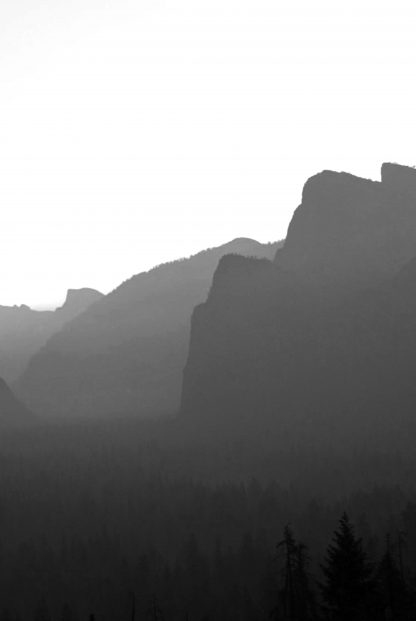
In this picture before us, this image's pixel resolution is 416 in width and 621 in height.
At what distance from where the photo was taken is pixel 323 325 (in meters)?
167

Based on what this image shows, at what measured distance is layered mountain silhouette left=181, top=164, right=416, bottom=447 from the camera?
509ft

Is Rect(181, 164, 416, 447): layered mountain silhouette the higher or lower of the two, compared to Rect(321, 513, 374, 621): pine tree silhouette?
higher

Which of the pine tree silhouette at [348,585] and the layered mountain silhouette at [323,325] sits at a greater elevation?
the layered mountain silhouette at [323,325]

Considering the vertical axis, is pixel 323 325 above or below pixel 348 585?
above

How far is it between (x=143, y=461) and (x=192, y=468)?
16997 mm

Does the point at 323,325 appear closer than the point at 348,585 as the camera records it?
No

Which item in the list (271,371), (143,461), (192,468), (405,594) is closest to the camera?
(405,594)

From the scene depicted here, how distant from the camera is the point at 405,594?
164 feet

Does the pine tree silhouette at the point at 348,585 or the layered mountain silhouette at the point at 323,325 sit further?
the layered mountain silhouette at the point at 323,325

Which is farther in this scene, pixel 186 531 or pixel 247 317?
pixel 247 317

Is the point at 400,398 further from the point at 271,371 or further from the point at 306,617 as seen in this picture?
the point at 306,617

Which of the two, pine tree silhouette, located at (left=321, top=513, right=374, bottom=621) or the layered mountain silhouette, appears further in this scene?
the layered mountain silhouette

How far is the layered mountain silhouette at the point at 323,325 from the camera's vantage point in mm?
155125

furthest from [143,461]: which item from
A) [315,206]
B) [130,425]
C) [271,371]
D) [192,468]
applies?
[315,206]
